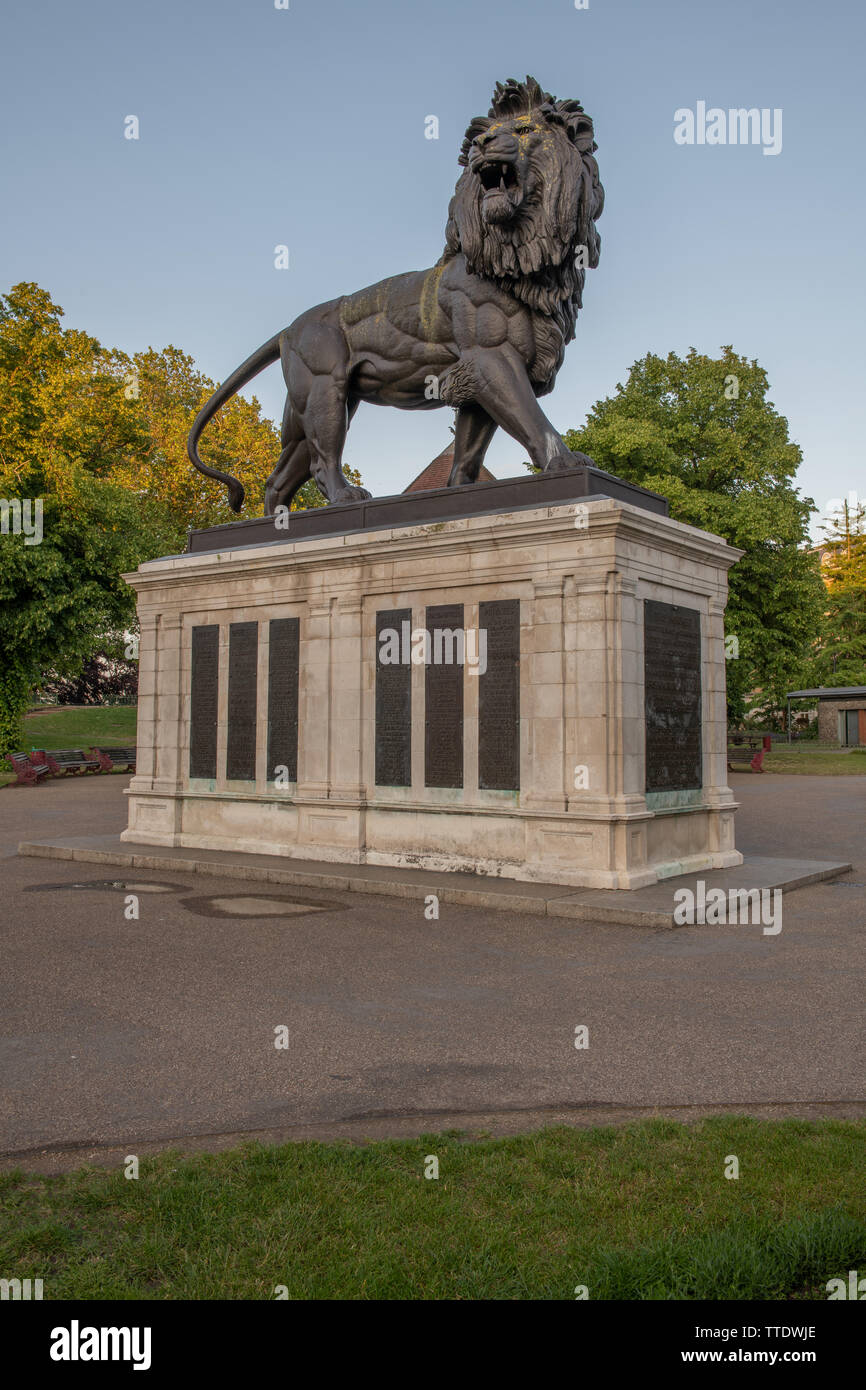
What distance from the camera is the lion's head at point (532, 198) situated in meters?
11.8

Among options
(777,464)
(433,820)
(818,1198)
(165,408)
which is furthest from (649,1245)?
(165,408)

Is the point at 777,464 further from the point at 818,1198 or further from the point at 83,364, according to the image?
the point at 818,1198

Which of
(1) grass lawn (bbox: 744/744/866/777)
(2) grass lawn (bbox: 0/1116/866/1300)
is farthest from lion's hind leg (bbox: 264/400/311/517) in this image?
(1) grass lawn (bbox: 744/744/866/777)

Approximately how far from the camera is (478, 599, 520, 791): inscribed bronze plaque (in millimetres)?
11578

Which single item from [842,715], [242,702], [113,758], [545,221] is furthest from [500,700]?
[842,715]

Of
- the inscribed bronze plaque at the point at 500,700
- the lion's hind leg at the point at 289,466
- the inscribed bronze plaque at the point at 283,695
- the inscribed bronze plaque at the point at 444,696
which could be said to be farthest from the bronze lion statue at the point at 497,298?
the inscribed bronze plaque at the point at 283,695

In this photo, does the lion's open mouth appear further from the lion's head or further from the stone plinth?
the stone plinth

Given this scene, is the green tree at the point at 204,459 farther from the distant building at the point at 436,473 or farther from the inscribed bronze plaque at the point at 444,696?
the inscribed bronze plaque at the point at 444,696

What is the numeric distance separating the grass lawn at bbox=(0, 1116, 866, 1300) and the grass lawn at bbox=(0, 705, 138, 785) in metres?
35.9

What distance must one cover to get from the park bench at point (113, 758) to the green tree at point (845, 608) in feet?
134

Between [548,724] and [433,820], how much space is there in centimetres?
188

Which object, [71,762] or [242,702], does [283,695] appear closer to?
[242,702]

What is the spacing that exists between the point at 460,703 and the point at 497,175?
6.06 m
